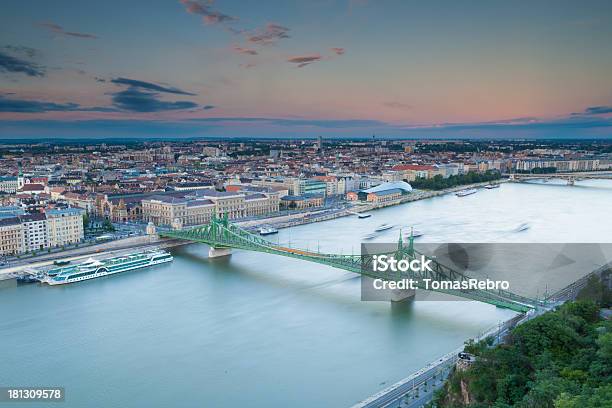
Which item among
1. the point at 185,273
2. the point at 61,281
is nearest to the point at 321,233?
the point at 185,273

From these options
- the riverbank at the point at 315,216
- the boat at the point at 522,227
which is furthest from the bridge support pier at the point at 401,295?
the riverbank at the point at 315,216

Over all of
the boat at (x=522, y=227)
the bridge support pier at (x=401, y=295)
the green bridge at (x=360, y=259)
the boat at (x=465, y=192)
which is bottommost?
the bridge support pier at (x=401, y=295)

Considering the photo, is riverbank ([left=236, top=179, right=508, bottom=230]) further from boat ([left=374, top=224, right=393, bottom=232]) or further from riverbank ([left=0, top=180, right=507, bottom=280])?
boat ([left=374, top=224, right=393, bottom=232])

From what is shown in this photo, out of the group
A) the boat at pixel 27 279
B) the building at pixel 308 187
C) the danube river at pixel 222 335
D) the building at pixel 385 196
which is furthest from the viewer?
the building at pixel 308 187

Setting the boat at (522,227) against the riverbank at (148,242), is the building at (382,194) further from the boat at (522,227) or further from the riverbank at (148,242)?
the boat at (522,227)

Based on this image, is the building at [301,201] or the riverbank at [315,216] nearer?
the riverbank at [315,216]

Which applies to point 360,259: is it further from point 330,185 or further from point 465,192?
point 465,192
